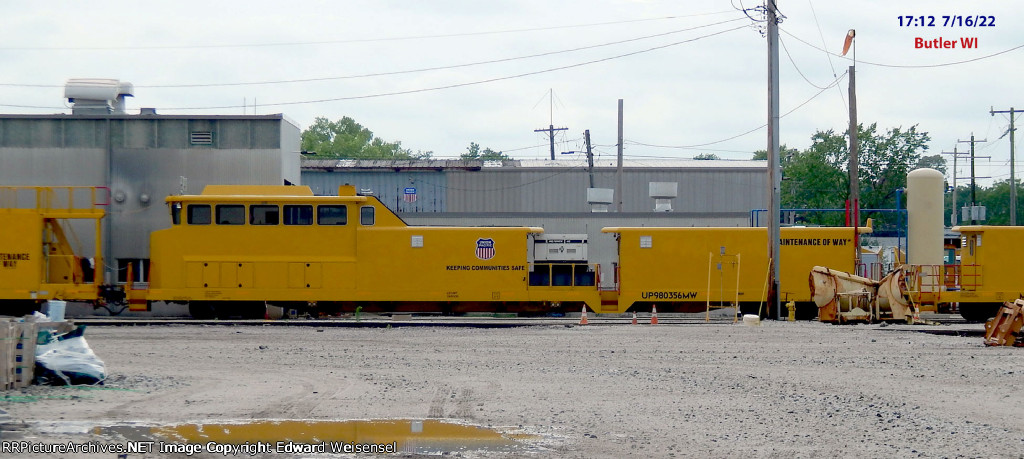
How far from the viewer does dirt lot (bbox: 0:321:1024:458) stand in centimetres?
1019

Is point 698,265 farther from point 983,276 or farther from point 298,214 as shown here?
point 298,214

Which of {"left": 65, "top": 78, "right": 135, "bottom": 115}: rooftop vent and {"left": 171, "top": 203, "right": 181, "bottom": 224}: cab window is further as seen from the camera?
{"left": 65, "top": 78, "right": 135, "bottom": 115}: rooftop vent

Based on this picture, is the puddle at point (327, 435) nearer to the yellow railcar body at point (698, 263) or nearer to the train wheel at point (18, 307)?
the yellow railcar body at point (698, 263)

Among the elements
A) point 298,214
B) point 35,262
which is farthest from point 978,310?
point 35,262

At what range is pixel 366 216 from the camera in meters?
29.0

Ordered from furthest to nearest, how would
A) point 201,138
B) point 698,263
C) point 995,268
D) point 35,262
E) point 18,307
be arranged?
point 201,138 → point 995,268 → point 698,263 → point 18,307 → point 35,262

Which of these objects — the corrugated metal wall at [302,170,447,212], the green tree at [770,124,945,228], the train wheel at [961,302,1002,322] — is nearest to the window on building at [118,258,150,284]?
the corrugated metal wall at [302,170,447,212]

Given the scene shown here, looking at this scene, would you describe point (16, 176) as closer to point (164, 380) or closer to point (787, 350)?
point (164, 380)

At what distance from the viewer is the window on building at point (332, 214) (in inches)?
1128

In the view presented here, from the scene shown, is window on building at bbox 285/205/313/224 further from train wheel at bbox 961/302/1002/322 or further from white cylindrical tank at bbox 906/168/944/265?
train wheel at bbox 961/302/1002/322

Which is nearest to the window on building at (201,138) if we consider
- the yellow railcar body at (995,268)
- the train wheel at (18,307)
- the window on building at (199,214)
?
the window on building at (199,214)

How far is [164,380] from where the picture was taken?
1445cm

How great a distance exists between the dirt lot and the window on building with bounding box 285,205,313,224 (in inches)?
252

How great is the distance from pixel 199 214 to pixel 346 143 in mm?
87786
